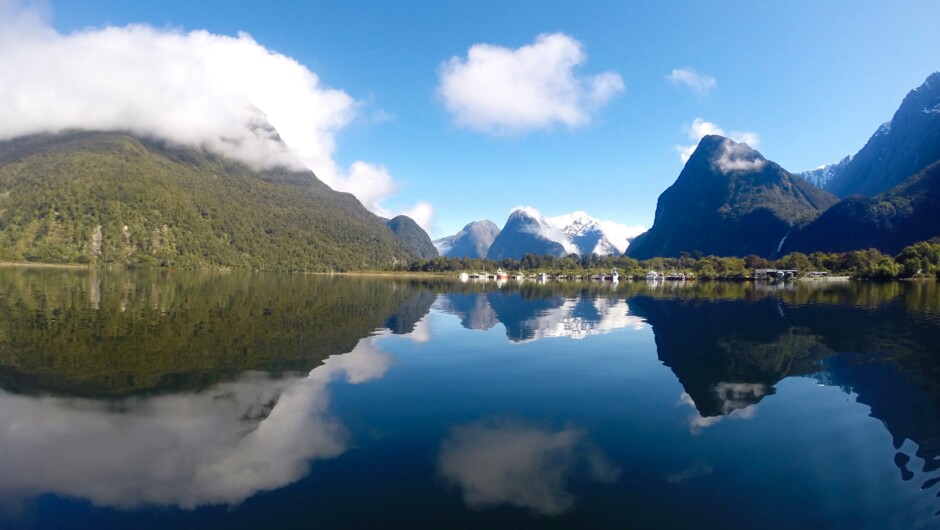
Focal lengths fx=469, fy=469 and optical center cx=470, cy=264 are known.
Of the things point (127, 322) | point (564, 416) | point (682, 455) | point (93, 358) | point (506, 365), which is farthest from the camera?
point (127, 322)

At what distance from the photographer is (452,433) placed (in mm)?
16375

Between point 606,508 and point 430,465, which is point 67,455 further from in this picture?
point 606,508

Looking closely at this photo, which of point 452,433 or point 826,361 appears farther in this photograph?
point 826,361

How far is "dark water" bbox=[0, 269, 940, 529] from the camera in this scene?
1145 centimetres

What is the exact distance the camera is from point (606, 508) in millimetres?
11430

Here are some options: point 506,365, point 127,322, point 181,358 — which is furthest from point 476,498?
point 127,322

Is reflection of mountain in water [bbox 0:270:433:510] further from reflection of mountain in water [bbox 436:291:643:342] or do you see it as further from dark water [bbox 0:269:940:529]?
reflection of mountain in water [bbox 436:291:643:342]

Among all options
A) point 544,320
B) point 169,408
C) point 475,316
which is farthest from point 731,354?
point 169,408

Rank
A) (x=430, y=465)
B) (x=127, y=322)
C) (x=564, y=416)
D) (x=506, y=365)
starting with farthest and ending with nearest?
(x=127, y=322), (x=506, y=365), (x=564, y=416), (x=430, y=465)

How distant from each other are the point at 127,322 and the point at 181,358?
1698 centimetres

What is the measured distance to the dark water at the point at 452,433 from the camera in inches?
451

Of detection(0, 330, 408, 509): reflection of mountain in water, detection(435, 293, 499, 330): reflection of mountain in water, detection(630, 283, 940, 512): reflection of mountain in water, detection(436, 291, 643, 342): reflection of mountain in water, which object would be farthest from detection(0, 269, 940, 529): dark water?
detection(435, 293, 499, 330): reflection of mountain in water

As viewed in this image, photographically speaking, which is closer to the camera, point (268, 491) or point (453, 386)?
point (268, 491)

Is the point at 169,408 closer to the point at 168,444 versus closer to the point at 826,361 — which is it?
the point at 168,444
